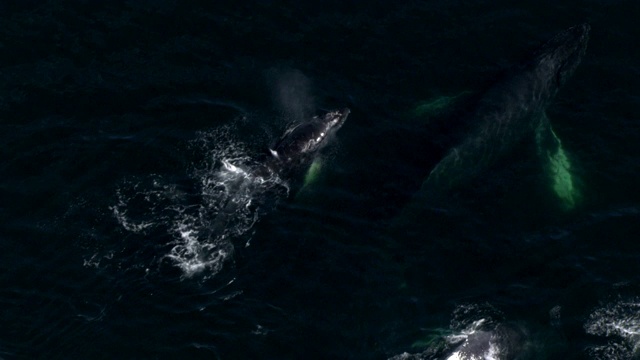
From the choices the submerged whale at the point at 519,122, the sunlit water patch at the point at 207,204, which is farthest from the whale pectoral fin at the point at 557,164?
the sunlit water patch at the point at 207,204

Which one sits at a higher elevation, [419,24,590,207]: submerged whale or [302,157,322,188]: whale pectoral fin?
[302,157,322,188]: whale pectoral fin

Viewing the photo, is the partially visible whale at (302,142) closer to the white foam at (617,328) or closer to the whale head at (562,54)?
the whale head at (562,54)

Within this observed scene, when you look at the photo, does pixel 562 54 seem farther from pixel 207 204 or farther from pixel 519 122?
pixel 207 204

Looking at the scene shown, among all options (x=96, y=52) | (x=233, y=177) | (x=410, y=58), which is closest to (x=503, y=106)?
(x=410, y=58)

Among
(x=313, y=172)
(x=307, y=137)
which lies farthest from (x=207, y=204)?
(x=307, y=137)

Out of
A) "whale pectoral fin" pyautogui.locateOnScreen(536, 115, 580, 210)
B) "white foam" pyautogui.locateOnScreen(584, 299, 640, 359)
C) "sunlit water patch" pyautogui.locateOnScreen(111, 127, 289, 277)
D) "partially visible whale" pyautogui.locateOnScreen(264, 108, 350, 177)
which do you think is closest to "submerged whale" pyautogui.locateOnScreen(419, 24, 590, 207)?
"whale pectoral fin" pyautogui.locateOnScreen(536, 115, 580, 210)

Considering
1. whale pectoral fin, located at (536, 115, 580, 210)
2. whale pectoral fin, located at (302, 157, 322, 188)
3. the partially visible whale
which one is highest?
the partially visible whale

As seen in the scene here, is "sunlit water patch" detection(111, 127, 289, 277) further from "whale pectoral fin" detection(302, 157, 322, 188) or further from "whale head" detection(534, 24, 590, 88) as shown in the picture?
"whale head" detection(534, 24, 590, 88)

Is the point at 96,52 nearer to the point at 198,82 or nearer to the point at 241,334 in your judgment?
the point at 198,82
